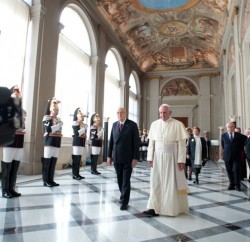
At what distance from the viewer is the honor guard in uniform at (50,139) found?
560cm

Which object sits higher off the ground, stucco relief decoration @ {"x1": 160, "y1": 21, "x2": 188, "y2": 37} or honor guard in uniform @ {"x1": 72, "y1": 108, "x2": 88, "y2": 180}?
stucco relief decoration @ {"x1": 160, "y1": 21, "x2": 188, "y2": 37}

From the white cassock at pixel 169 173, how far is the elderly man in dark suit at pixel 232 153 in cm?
290

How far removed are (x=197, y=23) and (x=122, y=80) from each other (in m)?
6.04

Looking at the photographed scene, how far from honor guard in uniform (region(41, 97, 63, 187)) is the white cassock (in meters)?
2.59

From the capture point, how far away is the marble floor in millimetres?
2811

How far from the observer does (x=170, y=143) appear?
3963 millimetres

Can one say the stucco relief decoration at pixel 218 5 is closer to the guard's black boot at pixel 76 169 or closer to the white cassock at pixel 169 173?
the guard's black boot at pixel 76 169

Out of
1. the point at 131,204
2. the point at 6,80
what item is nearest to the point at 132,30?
the point at 6,80

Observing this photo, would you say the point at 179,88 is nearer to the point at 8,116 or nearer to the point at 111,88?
the point at 111,88

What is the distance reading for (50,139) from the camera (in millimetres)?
5633

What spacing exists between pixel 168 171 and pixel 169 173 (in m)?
0.03

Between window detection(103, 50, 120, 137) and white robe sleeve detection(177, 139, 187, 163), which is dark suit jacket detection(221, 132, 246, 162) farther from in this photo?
window detection(103, 50, 120, 137)

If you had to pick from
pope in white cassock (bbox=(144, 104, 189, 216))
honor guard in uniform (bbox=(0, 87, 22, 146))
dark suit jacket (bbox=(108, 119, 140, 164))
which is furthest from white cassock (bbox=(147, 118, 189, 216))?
honor guard in uniform (bbox=(0, 87, 22, 146))

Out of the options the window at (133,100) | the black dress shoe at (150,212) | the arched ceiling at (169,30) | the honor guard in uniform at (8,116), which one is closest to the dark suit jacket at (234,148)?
the black dress shoe at (150,212)
